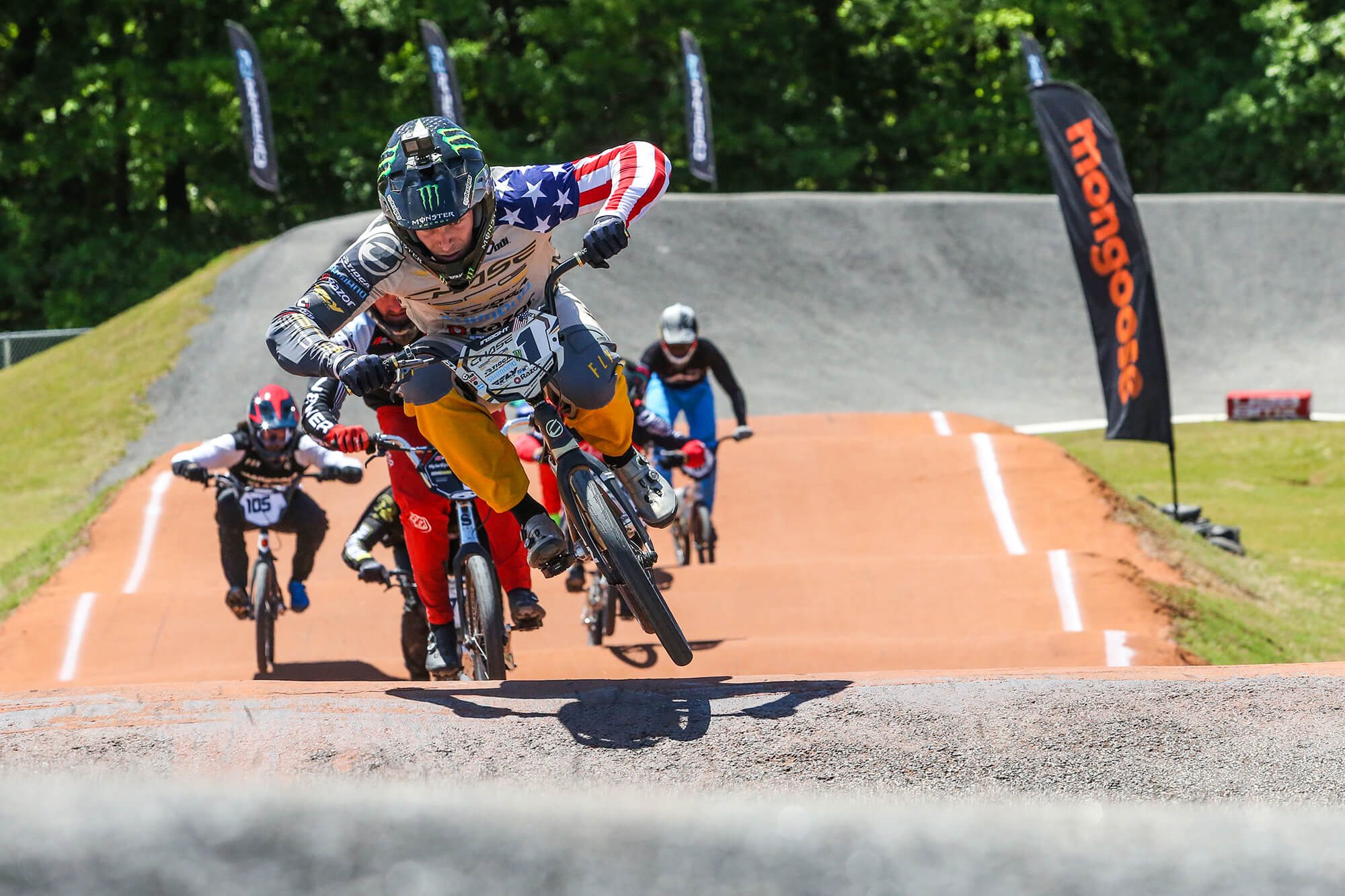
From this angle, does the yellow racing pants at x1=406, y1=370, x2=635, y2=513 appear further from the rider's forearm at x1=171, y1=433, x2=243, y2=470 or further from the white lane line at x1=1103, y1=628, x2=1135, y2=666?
the rider's forearm at x1=171, y1=433, x2=243, y2=470

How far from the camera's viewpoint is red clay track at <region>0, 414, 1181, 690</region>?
761 centimetres

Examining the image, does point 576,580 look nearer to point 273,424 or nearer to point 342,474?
point 342,474

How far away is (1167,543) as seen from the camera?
10.5m

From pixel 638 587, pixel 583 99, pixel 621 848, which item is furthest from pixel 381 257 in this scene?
pixel 583 99

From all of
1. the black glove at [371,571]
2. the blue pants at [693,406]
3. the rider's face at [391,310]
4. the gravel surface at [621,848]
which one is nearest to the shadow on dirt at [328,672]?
the black glove at [371,571]

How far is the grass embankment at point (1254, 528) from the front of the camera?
28.6ft

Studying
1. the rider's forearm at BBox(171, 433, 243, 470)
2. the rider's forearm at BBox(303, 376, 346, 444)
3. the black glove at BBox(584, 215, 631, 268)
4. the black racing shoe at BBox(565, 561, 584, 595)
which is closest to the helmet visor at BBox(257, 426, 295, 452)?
the rider's forearm at BBox(171, 433, 243, 470)

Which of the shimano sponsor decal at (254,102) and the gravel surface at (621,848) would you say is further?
the shimano sponsor decal at (254,102)

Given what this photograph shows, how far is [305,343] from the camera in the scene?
204 inches

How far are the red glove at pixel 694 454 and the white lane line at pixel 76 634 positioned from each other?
4295mm

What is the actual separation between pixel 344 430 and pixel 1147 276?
8.37 m

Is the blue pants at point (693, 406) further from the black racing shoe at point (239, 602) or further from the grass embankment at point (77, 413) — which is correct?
the grass embankment at point (77, 413)

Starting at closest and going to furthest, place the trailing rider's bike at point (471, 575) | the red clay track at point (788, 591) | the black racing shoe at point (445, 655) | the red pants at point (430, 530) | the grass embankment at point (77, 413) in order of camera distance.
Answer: the trailing rider's bike at point (471, 575) < the red pants at point (430, 530) < the black racing shoe at point (445, 655) < the red clay track at point (788, 591) < the grass embankment at point (77, 413)

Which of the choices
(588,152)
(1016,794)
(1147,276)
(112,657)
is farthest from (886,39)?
(1016,794)
